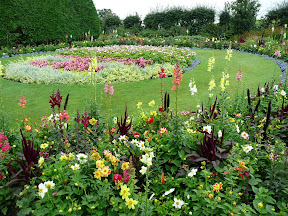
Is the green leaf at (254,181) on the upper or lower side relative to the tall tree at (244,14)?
lower

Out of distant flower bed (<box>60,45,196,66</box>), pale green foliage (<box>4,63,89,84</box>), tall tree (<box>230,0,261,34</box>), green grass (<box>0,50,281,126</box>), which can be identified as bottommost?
green grass (<box>0,50,281,126</box>)

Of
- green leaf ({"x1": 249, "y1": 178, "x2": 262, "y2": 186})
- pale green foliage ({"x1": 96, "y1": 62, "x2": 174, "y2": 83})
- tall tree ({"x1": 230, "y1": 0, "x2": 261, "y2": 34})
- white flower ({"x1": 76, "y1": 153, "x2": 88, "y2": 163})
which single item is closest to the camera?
white flower ({"x1": 76, "y1": 153, "x2": 88, "y2": 163})

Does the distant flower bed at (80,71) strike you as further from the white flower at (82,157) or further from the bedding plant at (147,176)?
the white flower at (82,157)

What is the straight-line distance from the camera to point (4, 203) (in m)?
2.38

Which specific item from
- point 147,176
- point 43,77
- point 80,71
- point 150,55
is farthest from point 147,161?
point 150,55

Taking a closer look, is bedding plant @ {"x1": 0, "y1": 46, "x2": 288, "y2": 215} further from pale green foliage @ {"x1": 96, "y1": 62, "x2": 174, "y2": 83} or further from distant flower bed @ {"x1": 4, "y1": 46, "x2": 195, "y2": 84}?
→ pale green foliage @ {"x1": 96, "y1": 62, "x2": 174, "y2": 83}

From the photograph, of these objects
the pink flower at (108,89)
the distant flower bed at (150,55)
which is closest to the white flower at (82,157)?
the pink flower at (108,89)

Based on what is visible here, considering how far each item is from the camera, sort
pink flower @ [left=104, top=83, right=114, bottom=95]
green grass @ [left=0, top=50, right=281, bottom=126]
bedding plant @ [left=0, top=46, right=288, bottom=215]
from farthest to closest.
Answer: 1. green grass @ [left=0, top=50, right=281, bottom=126]
2. pink flower @ [left=104, top=83, right=114, bottom=95]
3. bedding plant @ [left=0, top=46, right=288, bottom=215]

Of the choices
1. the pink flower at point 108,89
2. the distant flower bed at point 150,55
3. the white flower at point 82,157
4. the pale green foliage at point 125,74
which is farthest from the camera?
the distant flower bed at point 150,55

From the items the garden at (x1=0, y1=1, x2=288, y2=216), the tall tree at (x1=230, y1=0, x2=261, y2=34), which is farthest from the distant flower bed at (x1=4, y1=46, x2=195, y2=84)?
the tall tree at (x1=230, y1=0, x2=261, y2=34)

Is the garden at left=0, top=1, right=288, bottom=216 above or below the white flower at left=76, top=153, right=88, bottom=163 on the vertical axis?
below

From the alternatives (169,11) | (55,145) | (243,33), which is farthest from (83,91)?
(169,11)

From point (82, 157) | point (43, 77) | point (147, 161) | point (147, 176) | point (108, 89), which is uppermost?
point (108, 89)

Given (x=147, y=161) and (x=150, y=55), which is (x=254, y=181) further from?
(x=150, y=55)
